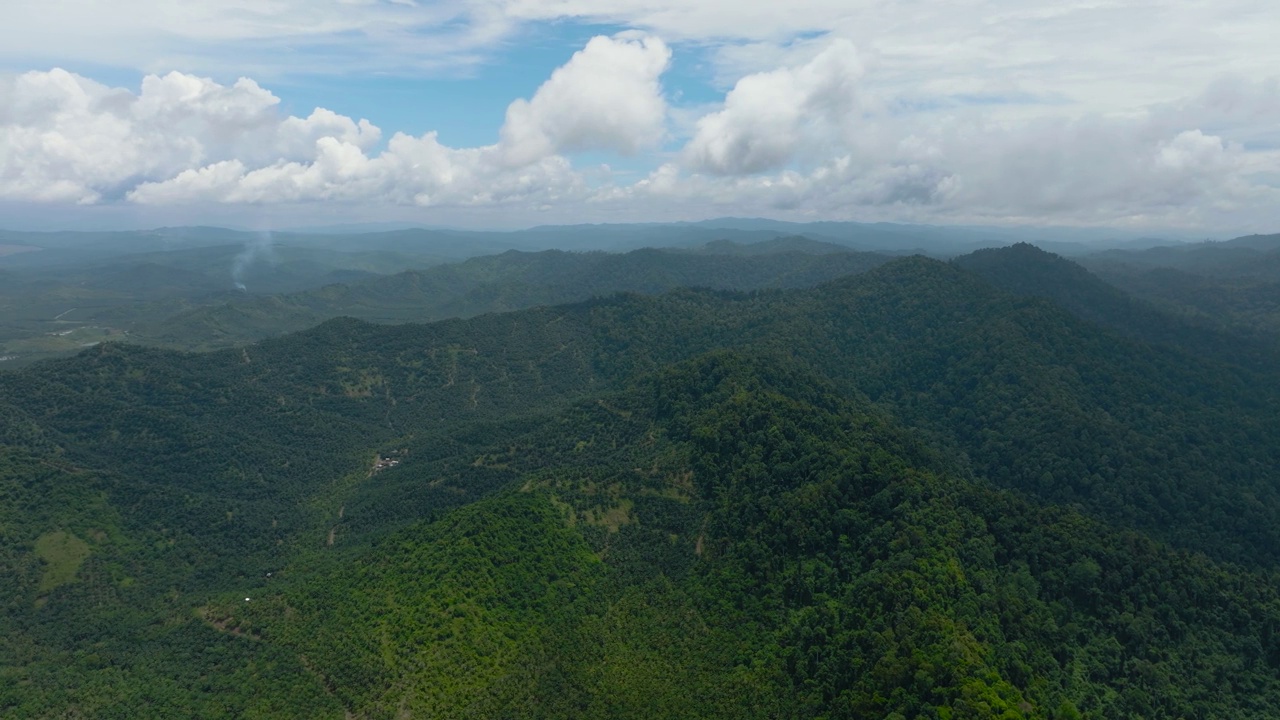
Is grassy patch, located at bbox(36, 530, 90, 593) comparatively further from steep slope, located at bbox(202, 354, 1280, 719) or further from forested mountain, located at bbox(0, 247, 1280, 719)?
steep slope, located at bbox(202, 354, 1280, 719)

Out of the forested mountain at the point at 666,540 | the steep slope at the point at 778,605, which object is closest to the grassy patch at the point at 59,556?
the forested mountain at the point at 666,540

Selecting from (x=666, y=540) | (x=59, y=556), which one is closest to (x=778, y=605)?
(x=666, y=540)

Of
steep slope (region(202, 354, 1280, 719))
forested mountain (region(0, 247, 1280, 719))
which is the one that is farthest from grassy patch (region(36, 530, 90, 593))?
steep slope (region(202, 354, 1280, 719))

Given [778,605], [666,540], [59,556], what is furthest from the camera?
[59,556]

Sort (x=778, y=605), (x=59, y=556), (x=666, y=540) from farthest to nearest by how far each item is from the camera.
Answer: (x=59, y=556)
(x=666, y=540)
(x=778, y=605)

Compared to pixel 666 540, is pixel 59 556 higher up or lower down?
lower down

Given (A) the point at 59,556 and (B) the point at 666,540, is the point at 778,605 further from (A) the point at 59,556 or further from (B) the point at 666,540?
(A) the point at 59,556

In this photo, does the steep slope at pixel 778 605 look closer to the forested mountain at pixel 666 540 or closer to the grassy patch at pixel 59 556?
the forested mountain at pixel 666 540

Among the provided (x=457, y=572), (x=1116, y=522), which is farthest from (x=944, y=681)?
(x=1116, y=522)

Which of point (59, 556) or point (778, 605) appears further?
point (59, 556)
